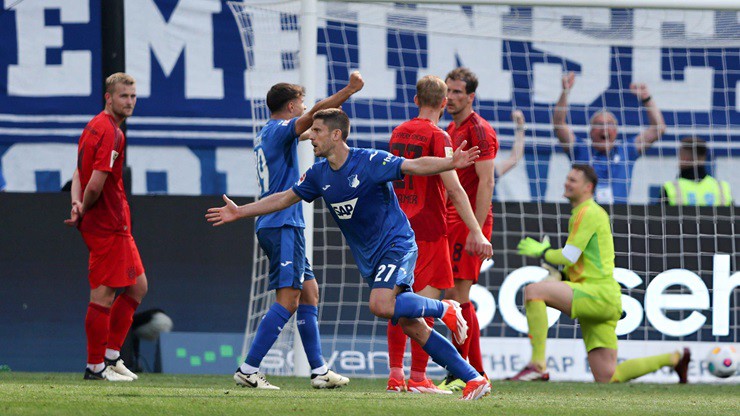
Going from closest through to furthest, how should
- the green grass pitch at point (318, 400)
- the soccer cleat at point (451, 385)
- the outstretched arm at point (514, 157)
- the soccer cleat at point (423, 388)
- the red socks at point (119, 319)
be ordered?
the green grass pitch at point (318, 400)
the soccer cleat at point (423, 388)
the soccer cleat at point (451, 385)
the red socks at point (119, 319)
the outstretched arm at point (514, 157)

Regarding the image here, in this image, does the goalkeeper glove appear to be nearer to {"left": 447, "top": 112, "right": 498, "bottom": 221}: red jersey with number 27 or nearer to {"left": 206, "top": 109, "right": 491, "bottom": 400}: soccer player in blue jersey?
{"left": 447, "top": 112, "right": 498, "bottom": 221}: red jersey with number 27

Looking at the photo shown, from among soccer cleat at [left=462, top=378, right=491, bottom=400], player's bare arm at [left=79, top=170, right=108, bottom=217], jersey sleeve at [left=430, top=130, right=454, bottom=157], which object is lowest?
soccer cleat at [left=462, top=378, right=491, bottom=400]

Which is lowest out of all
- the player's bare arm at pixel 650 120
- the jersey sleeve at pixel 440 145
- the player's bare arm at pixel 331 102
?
the jersey sleeve at pixel 440 145

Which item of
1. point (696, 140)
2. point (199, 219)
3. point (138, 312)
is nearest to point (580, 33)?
point (696, 140)

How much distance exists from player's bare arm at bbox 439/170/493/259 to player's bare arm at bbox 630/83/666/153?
533 centimetres

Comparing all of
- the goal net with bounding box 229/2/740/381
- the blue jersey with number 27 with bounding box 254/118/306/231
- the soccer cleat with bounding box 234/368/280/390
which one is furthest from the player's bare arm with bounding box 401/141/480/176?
the goal net with bounding box 229/2/740/381

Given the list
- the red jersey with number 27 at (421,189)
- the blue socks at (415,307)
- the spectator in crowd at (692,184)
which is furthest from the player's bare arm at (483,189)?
the spectator in crowd at (692,184)

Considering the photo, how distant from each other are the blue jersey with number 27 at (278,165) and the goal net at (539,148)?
8.00 ft

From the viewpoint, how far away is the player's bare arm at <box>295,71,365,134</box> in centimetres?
717

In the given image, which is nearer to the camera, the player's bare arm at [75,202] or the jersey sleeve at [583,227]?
the player's bare arm at [75,202]

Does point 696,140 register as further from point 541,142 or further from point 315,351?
point 315,351

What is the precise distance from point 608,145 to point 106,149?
5.18 meters

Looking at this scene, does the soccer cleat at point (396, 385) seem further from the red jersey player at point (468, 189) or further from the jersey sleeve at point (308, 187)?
the jersey sleeve at point (308, 187)

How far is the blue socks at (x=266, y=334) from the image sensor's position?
24.2ft
